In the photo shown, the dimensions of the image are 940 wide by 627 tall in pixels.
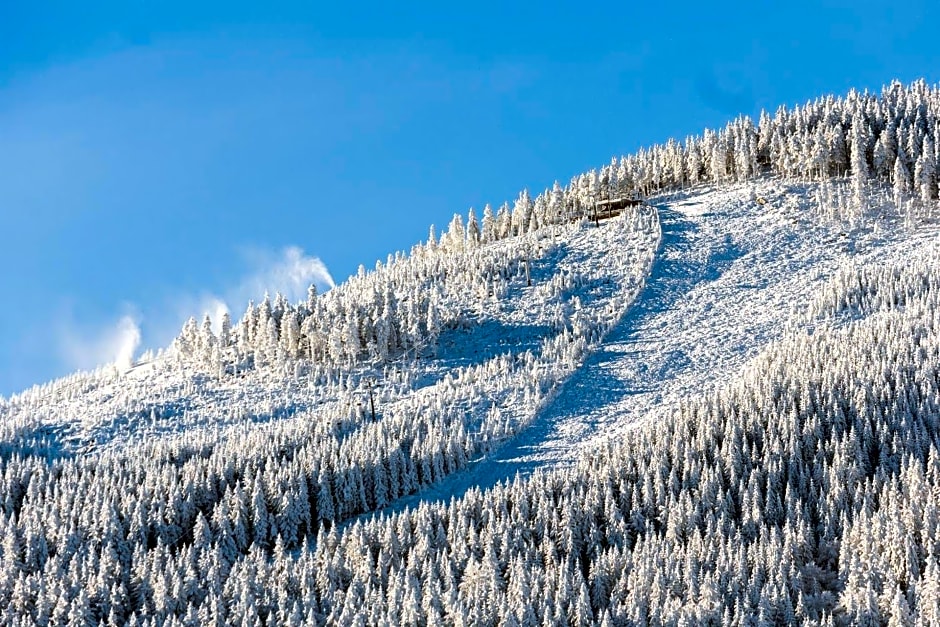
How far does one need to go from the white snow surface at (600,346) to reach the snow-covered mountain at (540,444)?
49 centimetres

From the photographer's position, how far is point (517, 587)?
70.7 metres

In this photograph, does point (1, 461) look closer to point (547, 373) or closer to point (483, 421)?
point (483, 421)

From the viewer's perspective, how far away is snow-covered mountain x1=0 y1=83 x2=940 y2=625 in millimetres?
72125

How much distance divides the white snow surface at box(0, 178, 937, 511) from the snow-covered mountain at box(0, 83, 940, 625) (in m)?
0.49

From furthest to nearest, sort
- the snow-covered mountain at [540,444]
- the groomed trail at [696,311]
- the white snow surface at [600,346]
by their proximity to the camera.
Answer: the white snow surface at [600,346] → the groomed trail at [696,311] → the snow-covered mountain at [540,444]

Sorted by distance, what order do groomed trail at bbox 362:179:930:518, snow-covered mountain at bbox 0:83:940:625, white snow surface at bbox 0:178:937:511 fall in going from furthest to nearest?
white snow surface at bbox 0:178:937:511 → groomed trail at bbox 362:179:930:518 → snow-covered mountain at bbox 0:83:940:625

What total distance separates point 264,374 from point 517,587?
6643 cm

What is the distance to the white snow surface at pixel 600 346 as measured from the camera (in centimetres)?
10662

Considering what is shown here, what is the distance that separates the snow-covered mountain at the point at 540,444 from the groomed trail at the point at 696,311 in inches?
20.4

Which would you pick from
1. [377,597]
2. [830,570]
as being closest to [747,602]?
[830,570]

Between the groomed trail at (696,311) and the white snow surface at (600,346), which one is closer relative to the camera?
the groomed trail at (696,311)

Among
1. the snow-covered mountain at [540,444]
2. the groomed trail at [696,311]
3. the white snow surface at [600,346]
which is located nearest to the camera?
the snow-covered mountain at [540,444]

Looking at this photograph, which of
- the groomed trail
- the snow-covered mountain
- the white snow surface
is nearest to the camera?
the snow-covered mountain

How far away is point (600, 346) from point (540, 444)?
28742 mm
